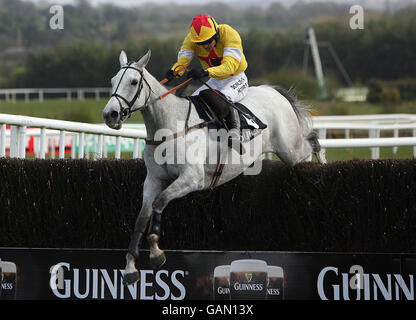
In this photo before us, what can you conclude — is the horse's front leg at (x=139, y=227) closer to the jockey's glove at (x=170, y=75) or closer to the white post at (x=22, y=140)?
the jockey's glove at (x=170, y=75)

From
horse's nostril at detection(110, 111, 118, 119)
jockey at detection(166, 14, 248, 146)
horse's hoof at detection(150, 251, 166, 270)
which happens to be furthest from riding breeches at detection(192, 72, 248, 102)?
horse's hoof at detection(150, 251, 166, 270)

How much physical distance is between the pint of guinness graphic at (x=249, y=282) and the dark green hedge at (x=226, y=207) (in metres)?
0.44

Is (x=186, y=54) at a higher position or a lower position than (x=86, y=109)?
lower

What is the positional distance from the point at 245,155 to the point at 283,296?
1102 mm

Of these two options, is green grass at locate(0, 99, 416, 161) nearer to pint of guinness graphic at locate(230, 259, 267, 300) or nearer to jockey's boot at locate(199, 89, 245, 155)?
jockey's boot at locate(199, 89, 245, 155)

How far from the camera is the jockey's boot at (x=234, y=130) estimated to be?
5449 mm

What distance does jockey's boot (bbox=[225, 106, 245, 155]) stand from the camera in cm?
545

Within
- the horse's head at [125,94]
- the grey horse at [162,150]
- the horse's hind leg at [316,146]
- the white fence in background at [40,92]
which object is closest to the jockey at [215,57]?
the grey horse at [162,150]

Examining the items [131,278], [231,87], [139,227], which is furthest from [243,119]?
[131,278]

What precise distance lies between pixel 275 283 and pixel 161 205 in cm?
103

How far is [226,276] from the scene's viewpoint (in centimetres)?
527

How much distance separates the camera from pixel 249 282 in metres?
5.27

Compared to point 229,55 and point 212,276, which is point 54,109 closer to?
point 229,55
